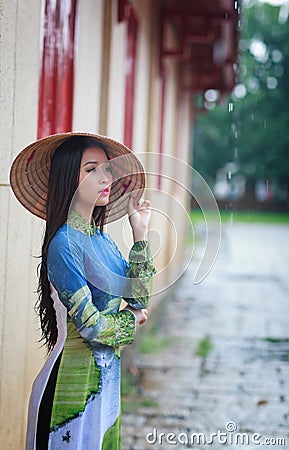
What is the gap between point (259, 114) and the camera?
4412 centimetres

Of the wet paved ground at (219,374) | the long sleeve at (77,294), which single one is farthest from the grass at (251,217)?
the long sleeve at (77,294)

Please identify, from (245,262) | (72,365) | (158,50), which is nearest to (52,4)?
(72,365)

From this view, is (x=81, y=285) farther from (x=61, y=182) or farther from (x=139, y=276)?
(x=61, y=182)

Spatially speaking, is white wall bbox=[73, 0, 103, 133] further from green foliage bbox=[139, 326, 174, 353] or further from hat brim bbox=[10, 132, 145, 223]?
green foliage bbox=[139, 326, 174, 353]

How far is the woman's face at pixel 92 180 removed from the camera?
2.86 meters

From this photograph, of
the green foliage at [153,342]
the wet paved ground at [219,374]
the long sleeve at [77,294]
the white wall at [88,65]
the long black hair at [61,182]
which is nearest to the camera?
the long sleeve at [77,294]

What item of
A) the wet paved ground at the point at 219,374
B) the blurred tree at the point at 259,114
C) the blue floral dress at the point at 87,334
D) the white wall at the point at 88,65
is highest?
the blurred tree at the point at 259,114

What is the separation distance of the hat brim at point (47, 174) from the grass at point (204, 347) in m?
5.11

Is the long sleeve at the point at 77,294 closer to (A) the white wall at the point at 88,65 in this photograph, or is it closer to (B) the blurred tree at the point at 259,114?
(A) the white wall at the point at 88,65

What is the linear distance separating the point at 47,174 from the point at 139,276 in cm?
47

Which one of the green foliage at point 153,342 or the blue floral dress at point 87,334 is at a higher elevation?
the blue floral dress at point 87,334

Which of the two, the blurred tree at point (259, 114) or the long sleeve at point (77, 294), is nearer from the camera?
the long sleeve at point (77, 294)

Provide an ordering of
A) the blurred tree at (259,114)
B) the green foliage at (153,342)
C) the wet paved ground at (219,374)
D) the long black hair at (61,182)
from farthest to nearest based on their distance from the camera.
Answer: the blurred tree at (259,114)
the green foliage at (153,342)
the wet paved ground at (219,374)
the long black hair at (61,182)

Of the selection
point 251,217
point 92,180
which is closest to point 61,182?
point 92,180
